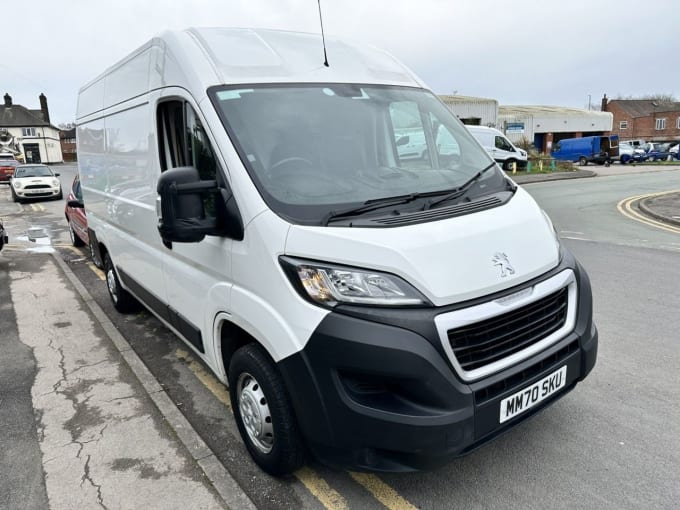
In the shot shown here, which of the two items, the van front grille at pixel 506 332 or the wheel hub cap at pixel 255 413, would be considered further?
the wheel hub cap at pixel 255 413

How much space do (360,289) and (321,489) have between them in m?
1.26

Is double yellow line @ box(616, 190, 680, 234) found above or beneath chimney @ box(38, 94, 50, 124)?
beneath

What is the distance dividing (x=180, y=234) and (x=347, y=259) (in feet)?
3.18

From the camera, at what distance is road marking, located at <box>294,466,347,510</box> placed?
2652 mm

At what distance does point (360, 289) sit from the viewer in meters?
2.26

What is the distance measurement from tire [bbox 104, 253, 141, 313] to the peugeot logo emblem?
14.9 ft

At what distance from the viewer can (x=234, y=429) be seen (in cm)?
342

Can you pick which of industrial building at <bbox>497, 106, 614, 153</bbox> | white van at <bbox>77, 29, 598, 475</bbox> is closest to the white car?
white van at <bbox>77, 29, 598, 475</bbox>

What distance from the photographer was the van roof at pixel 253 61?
2998 millimetres

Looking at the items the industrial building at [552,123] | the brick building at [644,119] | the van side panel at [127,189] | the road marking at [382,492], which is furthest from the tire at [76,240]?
the brick building at [644,119]

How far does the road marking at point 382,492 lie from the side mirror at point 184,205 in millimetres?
1630

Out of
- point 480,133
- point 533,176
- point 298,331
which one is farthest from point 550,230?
point 533,176

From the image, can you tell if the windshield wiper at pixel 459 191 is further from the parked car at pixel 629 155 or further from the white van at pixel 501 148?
the parked car at pixel 629 155

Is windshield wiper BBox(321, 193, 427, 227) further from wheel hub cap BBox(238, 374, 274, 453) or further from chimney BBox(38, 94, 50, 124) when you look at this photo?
chimney BBox(38, 94, 50, 124)
